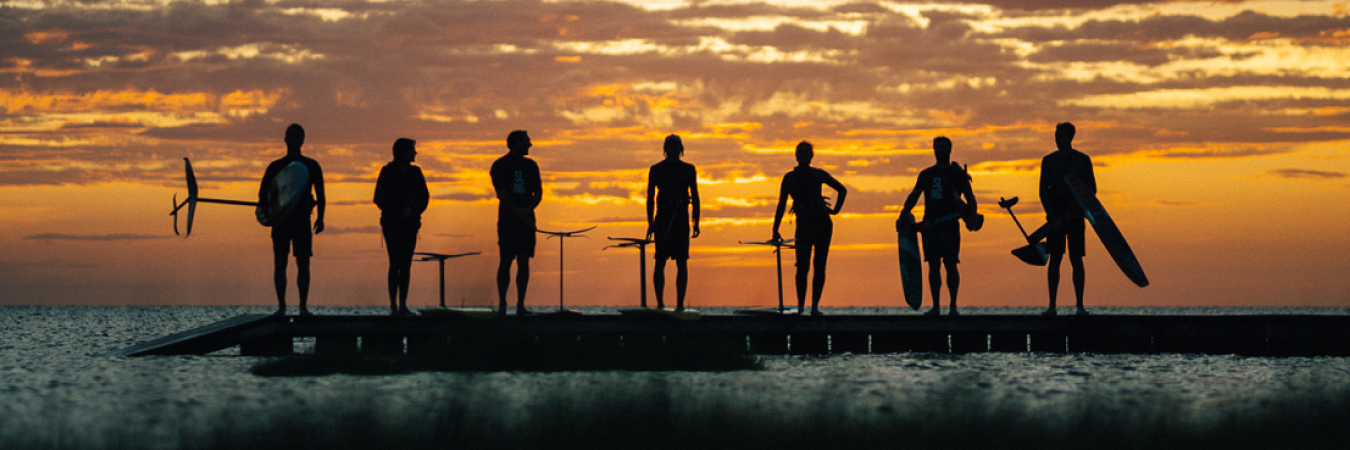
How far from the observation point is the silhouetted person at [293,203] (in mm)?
11133

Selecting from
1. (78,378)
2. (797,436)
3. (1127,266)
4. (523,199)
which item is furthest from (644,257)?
(78,378)

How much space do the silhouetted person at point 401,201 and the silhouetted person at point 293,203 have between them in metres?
0.68

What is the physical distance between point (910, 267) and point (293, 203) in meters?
6.94

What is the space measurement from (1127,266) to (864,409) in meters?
5.84

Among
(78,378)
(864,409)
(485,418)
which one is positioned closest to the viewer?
(485,418)

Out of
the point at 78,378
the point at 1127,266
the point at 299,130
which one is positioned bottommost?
the point at 78,378

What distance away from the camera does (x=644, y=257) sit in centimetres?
1176

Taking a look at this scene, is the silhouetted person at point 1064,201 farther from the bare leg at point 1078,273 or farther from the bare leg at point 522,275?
the bare leg at point 522,275

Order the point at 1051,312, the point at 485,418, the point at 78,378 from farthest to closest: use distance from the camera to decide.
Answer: the point at 1051,312 < the point at 78,378 < the point at 485,418

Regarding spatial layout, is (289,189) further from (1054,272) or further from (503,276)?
(1054,272)

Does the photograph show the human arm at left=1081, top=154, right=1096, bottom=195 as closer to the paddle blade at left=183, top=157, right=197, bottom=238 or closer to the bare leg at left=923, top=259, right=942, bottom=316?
the bare leg at left=923, top=259, right=942, bottom=316

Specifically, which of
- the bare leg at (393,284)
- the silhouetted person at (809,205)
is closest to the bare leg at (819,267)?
the silhouetted person at (809,205)

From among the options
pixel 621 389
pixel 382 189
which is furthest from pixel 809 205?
pixel 382 189

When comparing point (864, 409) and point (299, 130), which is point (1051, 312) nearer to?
point (864, 409)
